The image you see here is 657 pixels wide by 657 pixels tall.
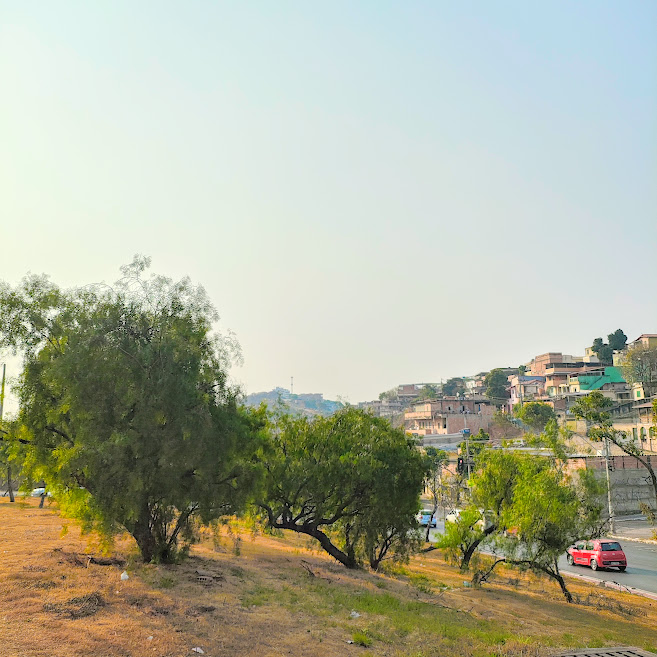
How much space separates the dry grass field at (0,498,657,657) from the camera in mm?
11797

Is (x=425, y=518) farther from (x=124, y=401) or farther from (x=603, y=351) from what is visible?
(x=603, y=351)

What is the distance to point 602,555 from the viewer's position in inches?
1214

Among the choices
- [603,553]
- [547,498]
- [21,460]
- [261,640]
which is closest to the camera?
[261,640]

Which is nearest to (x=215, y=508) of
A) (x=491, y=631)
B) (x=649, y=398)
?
(x=491, y=631)

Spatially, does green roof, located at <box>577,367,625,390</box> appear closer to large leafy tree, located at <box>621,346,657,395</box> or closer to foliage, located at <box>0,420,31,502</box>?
large leafy tree, located at <box>621,346,657,395</box>

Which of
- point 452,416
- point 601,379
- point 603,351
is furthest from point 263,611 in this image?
point 603,351

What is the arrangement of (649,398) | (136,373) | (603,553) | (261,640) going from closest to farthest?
(261,640) → (136,373) → (603,553) → (649,398)

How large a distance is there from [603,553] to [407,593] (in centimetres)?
1524

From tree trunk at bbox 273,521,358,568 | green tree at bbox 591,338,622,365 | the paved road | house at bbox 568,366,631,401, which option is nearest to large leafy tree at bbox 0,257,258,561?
tree trunk at bbox 273,521,358,568

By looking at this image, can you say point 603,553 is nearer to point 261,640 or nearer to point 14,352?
point 261,640

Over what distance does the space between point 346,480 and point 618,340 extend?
125 m

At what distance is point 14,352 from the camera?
54.4ft

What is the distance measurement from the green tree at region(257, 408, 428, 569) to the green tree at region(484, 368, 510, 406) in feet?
372

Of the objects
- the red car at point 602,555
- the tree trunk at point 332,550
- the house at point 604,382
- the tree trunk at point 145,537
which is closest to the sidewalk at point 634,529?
the red car at point 602,555
